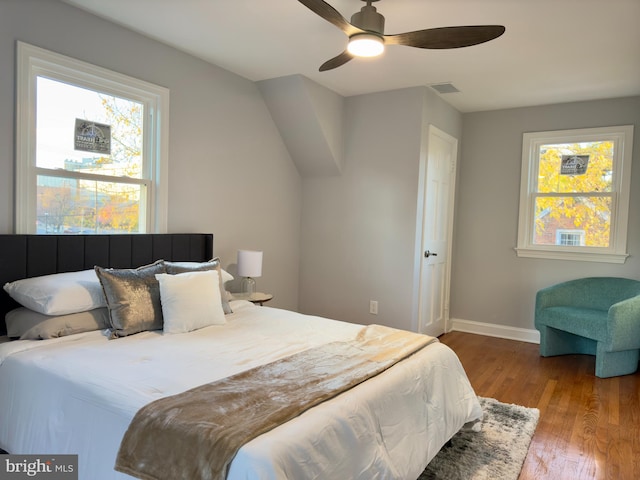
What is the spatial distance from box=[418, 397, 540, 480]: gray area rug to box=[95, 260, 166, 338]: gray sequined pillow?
167 centimetres

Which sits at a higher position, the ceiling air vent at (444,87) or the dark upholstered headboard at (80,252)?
the ceiling air vent at (444,87)

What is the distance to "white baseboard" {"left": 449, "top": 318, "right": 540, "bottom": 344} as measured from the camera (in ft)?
15.7

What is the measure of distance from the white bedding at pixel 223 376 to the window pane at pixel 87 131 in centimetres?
119

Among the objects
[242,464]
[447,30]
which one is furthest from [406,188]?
[242,464]

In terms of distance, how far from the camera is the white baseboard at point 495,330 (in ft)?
15.7

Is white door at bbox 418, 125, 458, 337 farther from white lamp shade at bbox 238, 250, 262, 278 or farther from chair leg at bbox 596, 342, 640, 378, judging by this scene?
white lamp shade at bbox 238, 250, 262, 278

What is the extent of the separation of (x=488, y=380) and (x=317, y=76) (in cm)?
293

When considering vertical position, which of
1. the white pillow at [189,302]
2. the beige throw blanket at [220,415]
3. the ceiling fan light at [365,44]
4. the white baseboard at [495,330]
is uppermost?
the ceiling fan light at [365,44]

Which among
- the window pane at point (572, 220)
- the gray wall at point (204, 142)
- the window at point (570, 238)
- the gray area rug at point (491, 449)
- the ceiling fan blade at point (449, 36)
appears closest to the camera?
the ceiling fan blade at point (449, 36)

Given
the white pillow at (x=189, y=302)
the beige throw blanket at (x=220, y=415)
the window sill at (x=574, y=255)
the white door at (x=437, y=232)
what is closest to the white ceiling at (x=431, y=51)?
the white door at (x=437, y=232)

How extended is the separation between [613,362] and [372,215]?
7.89ft

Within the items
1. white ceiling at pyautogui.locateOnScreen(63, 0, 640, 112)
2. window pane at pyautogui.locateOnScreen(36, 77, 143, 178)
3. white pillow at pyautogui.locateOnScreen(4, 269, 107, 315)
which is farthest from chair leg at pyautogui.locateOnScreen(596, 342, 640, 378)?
window pane at pyautogui.locateOnScreen(36, 77, 143, 178)

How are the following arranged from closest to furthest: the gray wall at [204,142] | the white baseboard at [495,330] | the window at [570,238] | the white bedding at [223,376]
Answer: the white bedding at [223,376] < the gray wall at [204,142] < the window at [570,238] < the white baseboard at [495,330]

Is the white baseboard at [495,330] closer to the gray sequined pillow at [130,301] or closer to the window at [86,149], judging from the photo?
the window at [86,149]
